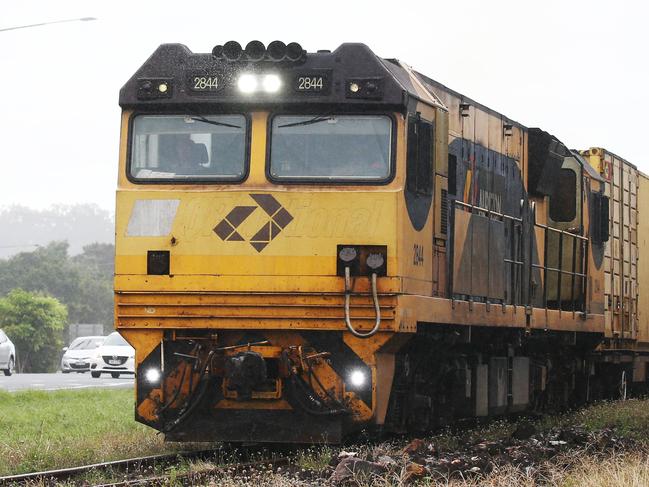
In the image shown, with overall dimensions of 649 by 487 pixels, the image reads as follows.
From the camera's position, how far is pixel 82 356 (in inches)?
1650

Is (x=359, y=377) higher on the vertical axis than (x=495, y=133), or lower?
lower

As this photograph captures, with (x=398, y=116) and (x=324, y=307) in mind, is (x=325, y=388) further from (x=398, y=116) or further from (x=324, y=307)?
(x=398, y=116)

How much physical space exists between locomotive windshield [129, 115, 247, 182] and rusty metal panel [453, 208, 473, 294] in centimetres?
278

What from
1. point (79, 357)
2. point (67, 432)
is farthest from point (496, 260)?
point (79, 357)

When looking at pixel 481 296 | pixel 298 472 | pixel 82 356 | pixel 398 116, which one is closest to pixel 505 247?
pixel 481 296

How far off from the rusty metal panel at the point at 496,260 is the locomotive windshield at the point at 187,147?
3996 mm

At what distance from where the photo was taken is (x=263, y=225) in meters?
11.9

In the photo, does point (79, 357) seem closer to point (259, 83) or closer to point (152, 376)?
point (152, 376)

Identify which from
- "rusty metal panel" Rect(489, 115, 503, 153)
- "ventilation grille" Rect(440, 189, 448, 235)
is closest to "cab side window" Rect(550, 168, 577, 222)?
"rusty metal panel" Rect(489, 115, 503, 153)

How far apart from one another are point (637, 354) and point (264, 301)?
44.5 feet

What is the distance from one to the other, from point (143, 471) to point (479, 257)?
15.5 ft

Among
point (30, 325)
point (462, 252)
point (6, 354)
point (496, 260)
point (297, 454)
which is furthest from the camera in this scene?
point (30, 325)

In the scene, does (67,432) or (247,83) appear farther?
(67,432)

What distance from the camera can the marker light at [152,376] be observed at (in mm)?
12125
